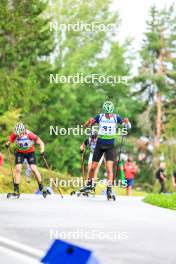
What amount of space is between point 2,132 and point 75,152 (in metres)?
15.1

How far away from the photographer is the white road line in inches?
348

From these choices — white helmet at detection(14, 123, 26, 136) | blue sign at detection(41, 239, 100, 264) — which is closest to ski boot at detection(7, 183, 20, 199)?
white helmet at detection(14, 123, 26, 136)

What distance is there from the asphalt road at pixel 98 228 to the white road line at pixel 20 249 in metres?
0.04

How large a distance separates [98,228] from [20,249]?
9.17ft

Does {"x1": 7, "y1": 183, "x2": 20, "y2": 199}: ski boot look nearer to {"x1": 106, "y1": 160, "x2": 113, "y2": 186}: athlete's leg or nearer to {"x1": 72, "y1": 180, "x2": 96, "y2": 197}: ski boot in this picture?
{"x1": 72, "y1": 180, "x2": 96, "y2": 197}: ski boot

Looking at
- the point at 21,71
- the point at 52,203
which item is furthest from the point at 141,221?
the point at 21,71

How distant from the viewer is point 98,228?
1204 cm

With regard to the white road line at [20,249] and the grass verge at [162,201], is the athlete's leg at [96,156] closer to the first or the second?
the grass verge at [162,201]

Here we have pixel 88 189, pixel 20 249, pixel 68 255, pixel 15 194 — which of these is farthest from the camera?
pixel 88 189

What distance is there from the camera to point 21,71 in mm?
51844

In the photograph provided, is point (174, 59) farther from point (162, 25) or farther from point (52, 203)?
point (52, 203)

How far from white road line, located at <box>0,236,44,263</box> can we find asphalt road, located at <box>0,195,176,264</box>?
0.04 m

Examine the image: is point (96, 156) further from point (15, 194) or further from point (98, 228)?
point (98, 228)

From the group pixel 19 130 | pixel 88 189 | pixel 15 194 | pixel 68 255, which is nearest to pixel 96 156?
pixel 88 189
